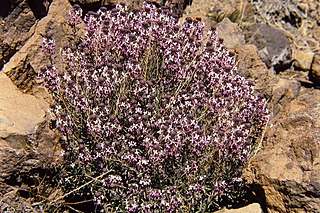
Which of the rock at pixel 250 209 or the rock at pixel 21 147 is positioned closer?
the rock at pixel 21 147

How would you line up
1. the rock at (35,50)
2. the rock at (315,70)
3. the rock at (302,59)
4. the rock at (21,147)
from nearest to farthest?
1. the rock at (21,147)
2. the rock at (35,50)
3. the rock at (315,70)
4. the rock at (302,59)

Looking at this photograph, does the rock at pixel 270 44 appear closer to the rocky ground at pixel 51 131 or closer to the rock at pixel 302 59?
the rock at pixel 302 59

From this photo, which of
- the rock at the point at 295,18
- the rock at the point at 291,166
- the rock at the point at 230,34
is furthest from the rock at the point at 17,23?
the rock at the point at 295,18

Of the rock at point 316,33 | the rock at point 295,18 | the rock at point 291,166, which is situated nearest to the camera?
the rock at point 291,166

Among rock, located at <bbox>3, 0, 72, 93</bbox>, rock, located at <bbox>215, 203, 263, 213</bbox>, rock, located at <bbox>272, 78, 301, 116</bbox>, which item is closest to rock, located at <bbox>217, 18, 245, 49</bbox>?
rock, located at <bbox>272, 78, 301, 116</bbox>

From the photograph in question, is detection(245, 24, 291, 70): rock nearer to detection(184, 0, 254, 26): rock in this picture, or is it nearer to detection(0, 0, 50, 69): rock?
detection(184, 0, 254, 26): rock

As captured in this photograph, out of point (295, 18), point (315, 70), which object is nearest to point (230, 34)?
point (315, 70)
